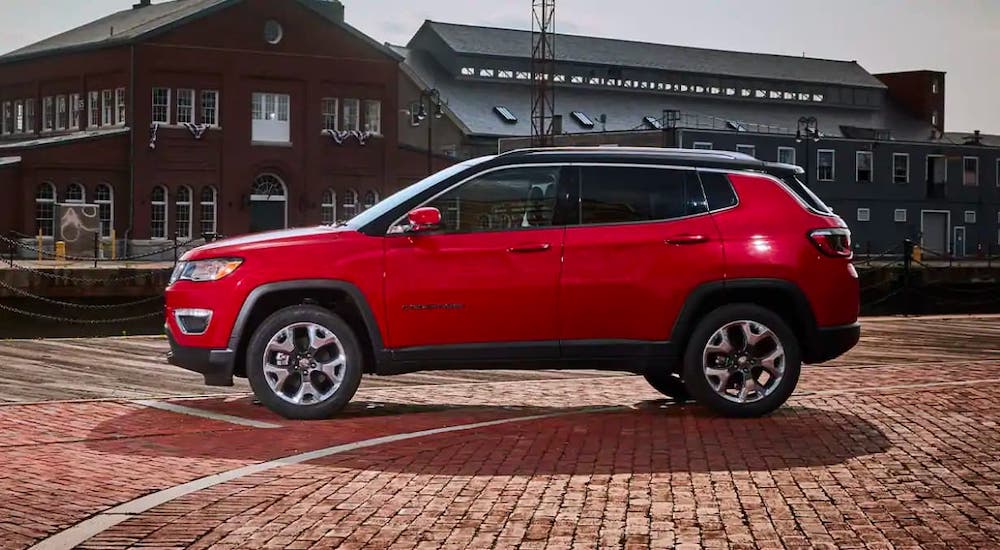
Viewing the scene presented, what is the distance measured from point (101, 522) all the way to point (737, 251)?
5176 millimetres

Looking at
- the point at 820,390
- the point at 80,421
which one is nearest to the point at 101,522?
the point at 80,421

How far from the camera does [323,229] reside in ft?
33.9

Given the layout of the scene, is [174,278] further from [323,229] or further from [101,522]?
[101,522]

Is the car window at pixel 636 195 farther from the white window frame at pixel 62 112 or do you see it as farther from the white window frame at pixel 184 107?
the white window frame at pixel 62 112

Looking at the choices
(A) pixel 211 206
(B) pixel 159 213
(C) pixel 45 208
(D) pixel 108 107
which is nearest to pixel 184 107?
(D) pixel 108 107

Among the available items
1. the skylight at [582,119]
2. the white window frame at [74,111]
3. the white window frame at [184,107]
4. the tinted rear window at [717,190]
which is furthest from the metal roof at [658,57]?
the tinted rear window at [717,190]

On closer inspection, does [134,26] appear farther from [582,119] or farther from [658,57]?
[658,57]

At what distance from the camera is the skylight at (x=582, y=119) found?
8181 cm

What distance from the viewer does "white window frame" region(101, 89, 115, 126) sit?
60.3 meters

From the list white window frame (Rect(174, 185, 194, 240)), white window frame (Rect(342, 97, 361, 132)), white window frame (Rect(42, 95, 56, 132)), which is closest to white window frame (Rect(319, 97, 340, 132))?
white window frame (Rect(342, 97, 361, 132))

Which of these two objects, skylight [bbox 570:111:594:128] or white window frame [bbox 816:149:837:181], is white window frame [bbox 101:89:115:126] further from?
white window frame [bbox 816:149:837:181]

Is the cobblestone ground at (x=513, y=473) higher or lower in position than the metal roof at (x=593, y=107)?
lower

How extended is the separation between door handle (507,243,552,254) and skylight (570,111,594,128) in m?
72.2

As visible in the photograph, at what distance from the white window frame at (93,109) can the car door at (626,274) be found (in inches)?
2139
